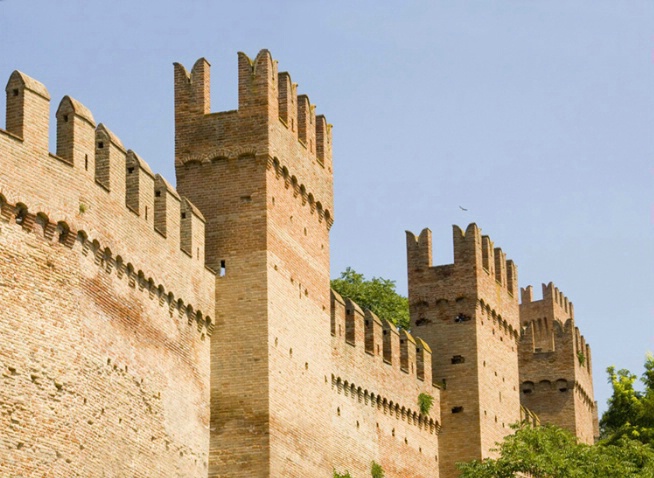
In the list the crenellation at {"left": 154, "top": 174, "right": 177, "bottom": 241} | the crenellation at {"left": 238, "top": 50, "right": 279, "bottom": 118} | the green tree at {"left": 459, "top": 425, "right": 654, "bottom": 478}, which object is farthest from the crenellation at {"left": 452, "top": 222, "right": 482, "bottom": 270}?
the crenellation at {"left": 154, "top": 174, "right": 177, "bottom": 241}

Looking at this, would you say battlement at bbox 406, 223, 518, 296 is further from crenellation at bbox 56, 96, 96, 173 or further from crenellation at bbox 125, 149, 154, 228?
crenellation at bbox 56, 96, 96, 173

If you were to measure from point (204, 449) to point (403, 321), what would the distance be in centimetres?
3012

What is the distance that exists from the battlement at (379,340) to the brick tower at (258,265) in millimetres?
2801

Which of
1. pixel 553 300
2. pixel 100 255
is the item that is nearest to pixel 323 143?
pixel 100 255

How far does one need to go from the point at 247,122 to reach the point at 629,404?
69.1 feet

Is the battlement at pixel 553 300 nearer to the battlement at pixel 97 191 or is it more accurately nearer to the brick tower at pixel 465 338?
the brick tower at pixel 465 338

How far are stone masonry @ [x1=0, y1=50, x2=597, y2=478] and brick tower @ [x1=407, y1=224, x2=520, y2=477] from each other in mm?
61

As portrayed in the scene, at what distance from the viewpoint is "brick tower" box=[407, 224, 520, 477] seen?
44.2 m

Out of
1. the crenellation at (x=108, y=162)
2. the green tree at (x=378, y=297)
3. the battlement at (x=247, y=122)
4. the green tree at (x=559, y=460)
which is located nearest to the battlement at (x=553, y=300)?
the green tree at (x=378, y=297)

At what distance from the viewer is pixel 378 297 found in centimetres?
6228

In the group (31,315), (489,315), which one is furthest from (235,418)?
(489,315)

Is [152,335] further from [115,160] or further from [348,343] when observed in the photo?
[348,343]

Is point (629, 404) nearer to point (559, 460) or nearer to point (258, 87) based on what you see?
point (559, 460)

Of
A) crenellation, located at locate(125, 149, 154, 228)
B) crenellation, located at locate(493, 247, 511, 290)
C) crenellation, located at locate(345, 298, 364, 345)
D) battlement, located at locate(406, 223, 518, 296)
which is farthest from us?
crenellation, located at locate(493, 247, 511, 290)
